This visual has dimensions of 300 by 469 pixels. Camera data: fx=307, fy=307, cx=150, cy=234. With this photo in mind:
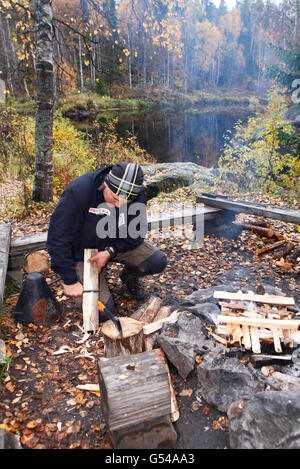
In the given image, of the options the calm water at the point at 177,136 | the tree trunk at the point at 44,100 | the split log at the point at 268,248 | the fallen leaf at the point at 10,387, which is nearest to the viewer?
the fallen leaf at the point at 10,387

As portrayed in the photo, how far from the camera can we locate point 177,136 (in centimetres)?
1972

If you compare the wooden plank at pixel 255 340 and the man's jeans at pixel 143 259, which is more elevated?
the man's jeans at pixel 143 259

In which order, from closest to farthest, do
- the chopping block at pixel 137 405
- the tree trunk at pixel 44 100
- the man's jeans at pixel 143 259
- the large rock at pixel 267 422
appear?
the large rock at pixel 267 422
the chopping block at pixel 137 405
the man's jeans at pixel 143 259
the tree trunk at pixel 44 100

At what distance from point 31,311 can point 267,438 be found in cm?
215

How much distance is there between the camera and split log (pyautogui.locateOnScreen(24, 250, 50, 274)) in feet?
11.8

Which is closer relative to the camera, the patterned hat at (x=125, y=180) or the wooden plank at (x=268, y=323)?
the wooden plank at (x=268, y=323)

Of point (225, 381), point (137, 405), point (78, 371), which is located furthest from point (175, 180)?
point (137, 405)

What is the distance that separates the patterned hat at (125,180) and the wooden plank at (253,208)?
2.43 m

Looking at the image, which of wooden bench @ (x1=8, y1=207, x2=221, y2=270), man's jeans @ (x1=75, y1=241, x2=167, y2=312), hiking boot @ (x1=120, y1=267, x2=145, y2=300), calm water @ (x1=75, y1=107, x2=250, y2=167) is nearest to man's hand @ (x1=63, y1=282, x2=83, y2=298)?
man's jeans @ (x1=75, y1=241, x2=167, y2=312)

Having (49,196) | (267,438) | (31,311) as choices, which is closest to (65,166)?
(49,196)

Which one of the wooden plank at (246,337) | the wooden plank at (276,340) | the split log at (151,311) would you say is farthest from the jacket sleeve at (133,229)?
the wooden plank at (276,340)

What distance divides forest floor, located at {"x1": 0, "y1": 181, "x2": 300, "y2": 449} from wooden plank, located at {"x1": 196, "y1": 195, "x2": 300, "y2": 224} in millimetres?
617

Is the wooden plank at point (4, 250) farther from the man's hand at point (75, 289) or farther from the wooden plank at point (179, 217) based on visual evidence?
the wooden plank at point (179, 217)

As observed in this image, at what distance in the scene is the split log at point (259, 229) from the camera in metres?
4.72
